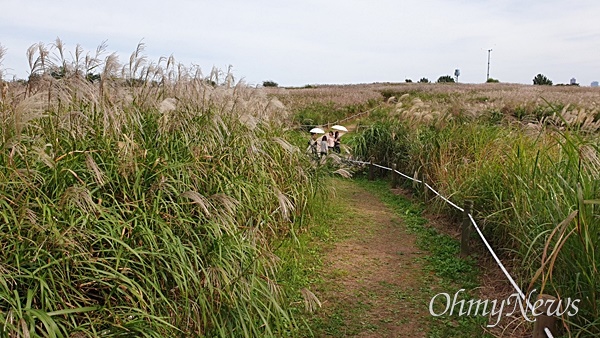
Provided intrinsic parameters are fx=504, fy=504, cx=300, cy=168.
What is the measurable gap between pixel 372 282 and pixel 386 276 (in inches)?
8.9

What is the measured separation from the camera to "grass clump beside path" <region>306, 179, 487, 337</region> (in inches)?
144

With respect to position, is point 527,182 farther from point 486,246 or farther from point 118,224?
point 118,224

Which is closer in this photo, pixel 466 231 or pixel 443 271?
pixel 443 271

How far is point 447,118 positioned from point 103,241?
22.2 ft

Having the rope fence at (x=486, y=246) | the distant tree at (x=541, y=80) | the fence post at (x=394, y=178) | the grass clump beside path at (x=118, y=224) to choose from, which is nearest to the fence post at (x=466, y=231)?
the rope fence at (x=486, y=246)

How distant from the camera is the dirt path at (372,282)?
3695 mm

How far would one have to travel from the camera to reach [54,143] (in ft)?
9.94

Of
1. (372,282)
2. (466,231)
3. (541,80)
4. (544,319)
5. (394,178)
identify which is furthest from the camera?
(541,80)

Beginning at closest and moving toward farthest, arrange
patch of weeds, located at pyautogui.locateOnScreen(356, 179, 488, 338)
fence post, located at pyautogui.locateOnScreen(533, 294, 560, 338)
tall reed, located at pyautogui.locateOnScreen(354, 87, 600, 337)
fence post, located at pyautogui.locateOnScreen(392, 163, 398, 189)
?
fence post, located at pyautogui.locateOnScreen(533, 294, 560, 338)
tall reed, located at pyautogui.locateOnScreen(354, 87, 600, 337)
patch of weeds, located at pyautogui.locateOnScreen(356, 179, 488, 338)
fence post, located at pyautogui.locateOnScreen(392, 163, 398, 189)

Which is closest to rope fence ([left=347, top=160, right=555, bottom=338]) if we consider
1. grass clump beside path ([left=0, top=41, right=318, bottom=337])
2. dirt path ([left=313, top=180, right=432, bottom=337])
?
dirt path ([left=313, top=180, right=432, bottom=337])

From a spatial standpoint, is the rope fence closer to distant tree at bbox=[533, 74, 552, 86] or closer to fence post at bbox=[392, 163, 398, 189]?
fence post at bbox=[392, 163, 398, 189]

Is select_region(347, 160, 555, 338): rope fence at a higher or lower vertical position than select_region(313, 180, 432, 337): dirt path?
higher

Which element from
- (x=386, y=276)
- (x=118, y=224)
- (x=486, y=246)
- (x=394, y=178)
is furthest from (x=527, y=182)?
(x=394, y=178)

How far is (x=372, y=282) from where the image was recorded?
15.0ft
